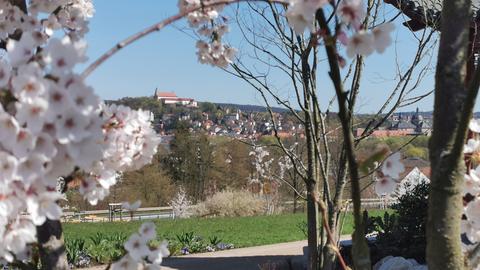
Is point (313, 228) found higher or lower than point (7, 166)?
lower

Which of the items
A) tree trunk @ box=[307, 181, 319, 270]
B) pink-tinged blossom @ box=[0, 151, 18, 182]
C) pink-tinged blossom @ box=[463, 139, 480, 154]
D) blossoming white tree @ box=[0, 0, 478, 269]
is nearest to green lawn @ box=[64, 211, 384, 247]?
tree trunk @ box=[307, 181, 319, 270]

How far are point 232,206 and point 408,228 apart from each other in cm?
1710

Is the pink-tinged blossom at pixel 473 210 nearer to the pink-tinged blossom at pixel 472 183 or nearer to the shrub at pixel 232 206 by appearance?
the pink-tinged blossom at pixel 472 183

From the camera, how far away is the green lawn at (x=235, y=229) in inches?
567

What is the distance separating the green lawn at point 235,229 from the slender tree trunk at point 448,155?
40.2 feet

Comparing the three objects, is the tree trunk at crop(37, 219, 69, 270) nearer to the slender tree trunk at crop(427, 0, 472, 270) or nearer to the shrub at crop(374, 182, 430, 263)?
the slender tree trunk at crop(427, 0, 472, 270)

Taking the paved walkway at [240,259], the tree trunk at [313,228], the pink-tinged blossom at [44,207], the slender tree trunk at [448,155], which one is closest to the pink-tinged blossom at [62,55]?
the pink-tinged blossom at [44,207]

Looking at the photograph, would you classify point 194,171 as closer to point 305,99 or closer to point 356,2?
point 305,99

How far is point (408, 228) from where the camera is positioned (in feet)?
23.9

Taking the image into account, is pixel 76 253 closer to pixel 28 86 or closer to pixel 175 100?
pixel 28 86

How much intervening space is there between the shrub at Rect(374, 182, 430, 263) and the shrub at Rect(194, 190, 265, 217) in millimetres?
16675

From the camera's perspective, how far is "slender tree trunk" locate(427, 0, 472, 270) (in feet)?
3.95

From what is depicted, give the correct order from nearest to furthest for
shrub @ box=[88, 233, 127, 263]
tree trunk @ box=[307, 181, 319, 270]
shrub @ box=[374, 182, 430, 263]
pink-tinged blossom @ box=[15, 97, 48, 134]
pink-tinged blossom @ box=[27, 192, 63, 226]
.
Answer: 1. pink-tinged blossom @ box=[15, 97, 48, 134]
2. pink-tinged blossom @ box=[27, 192, 63, 226]
3. tree trunk @ box=[307, 181, 319, 270]
4. shrub @ box=[374, 182, 430, 263]
5. shrub @ box=[88, 233, 127, 263]

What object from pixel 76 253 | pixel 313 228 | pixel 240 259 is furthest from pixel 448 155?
pixel 240 259
